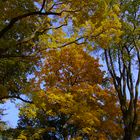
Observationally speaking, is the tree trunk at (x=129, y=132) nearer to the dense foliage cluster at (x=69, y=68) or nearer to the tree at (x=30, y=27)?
the dense foliage cluster at (x=69, y=68)

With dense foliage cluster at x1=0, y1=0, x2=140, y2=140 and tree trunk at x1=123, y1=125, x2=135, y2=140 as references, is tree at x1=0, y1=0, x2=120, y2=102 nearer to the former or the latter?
dense foliage cluster at x1=0, y1=0, x2=140, y2=140

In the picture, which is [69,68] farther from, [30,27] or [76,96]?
[30,27]

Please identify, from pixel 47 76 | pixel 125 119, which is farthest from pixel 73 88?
pixel 125 119

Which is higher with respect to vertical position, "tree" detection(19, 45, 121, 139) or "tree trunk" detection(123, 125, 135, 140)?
"tree" detection(19, 45, 121, 139)

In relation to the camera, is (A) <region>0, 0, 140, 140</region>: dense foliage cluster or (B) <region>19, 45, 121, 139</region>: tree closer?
(A) <region>0, 0, 140, 140</region>: dense foliage cluster

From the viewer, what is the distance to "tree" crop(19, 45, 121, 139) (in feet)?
67.4

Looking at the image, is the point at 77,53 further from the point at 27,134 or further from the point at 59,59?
the point at 27,134

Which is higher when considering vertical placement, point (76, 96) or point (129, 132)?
point (76, 96)

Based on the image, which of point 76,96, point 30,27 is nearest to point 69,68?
point 76,96

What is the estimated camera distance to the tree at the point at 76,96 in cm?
2055

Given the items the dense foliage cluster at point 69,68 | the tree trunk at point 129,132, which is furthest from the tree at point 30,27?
the tree trunk at point 129,132

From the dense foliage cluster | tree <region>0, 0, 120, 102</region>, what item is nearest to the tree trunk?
the dense foliage cluster

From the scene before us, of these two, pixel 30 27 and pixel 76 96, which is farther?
pixel 76 96

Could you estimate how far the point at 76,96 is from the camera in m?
20.8
